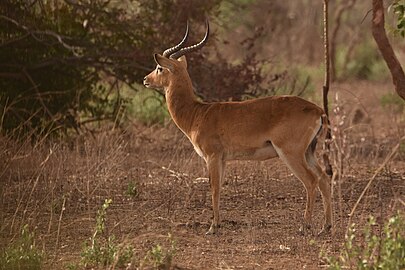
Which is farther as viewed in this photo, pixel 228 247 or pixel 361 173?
pixel 361 173

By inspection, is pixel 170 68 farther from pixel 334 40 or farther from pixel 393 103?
pixel 334 40

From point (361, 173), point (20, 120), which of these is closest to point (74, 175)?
point (20, 120)

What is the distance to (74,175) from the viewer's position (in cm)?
1066

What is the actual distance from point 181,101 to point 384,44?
2.17 metres

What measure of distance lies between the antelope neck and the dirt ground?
762 millimetres

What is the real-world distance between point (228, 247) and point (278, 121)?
4.11 ft

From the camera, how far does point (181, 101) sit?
9688 mm

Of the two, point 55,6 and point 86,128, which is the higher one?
point 55,6

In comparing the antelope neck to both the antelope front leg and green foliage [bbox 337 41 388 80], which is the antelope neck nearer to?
the antelope front leg

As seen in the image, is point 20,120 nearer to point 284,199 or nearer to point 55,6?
point 55,6

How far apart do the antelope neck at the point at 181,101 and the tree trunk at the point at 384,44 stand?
1.98 meters

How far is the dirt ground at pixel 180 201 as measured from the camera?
7.74 metres

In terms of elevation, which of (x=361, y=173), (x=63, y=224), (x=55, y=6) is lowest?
(x=63, y=224)

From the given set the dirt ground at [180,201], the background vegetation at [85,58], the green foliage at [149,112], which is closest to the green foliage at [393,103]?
the background vegetation at [85,58]
